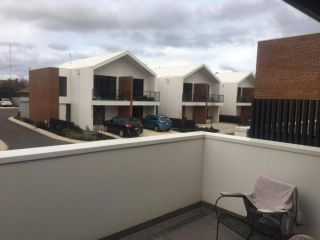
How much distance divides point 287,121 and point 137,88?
21.9m

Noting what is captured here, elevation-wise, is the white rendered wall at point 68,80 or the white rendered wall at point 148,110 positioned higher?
the white rendered wall at point 68,80

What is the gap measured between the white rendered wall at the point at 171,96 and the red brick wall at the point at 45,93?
10415 mm

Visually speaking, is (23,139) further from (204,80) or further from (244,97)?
(244,97)

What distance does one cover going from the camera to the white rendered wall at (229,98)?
33969 millimetres

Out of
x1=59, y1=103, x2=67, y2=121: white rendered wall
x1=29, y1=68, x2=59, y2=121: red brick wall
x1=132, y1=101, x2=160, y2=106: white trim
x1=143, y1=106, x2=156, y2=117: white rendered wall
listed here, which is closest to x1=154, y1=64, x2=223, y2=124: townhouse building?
x1=143, y1=106, x2=156, y2=117: white rendered wall

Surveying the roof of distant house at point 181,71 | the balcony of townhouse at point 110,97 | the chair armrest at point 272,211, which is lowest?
the chair armrest at point 272,211

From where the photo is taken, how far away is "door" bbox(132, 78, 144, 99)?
86.9ft

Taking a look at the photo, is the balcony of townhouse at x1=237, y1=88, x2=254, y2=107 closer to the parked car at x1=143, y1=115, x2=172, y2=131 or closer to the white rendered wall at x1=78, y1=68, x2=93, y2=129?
the parked car at x1=143, y1=115, x2=172, y2=131

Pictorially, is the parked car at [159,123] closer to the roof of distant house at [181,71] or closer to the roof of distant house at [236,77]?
the roof of distant house at [181,71]

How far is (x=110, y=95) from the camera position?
25.0 meters

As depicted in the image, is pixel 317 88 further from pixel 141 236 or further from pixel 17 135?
pixel 17 135

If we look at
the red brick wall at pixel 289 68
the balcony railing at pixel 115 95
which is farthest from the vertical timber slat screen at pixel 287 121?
the balcony railing at pixel 115 95

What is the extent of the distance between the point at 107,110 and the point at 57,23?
9.15 meters

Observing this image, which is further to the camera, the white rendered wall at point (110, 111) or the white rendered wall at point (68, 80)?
the white rendered wall at point (110, 111)
